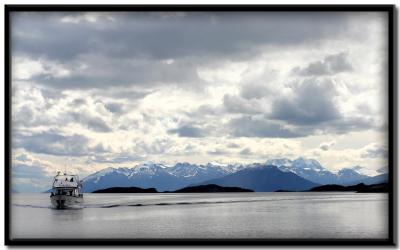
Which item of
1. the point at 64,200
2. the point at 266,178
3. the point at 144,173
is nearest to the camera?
the point at 144,173

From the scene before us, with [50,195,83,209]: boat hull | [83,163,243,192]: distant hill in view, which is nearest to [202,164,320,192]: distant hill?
[83,163,243,192]: distant hill

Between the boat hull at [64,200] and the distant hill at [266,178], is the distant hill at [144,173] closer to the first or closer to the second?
the distant hill at [266,178]

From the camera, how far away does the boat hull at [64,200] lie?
100.0 ft

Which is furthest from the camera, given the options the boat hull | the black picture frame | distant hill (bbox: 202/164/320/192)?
the boat hull

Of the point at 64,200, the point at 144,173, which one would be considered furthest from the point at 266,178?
the point at 64,200

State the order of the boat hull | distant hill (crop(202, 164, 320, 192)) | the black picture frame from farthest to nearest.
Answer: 1. the boat hull
2. distant hill (crop(202, 164, 320, 192))
3. the black picture frame

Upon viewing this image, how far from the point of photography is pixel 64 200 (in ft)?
100

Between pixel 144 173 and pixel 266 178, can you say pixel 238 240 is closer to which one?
pixel 144 173

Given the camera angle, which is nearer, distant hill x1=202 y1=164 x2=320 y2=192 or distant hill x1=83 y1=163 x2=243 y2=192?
distant hill x1=83 y1=163 x2=243 y2=192

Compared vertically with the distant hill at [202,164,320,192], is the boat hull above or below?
below

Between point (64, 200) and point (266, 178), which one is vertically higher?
point (266, 178)

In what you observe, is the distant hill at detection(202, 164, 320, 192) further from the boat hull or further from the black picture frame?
the boat hull

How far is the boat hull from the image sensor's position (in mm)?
30469

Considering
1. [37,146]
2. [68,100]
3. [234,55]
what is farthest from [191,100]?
[37,146]
